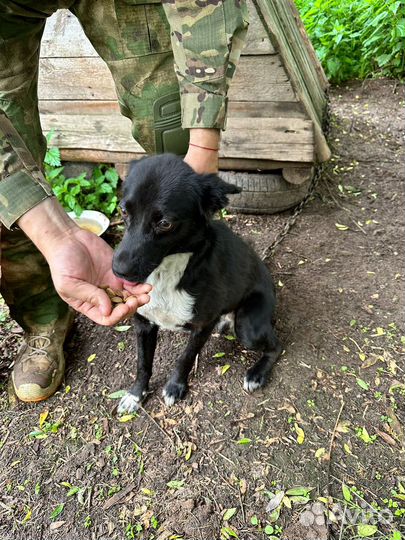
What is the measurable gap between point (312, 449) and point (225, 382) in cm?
65

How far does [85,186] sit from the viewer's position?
4.14m

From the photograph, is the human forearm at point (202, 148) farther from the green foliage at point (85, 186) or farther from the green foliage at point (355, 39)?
the green foliage at point (355, 39)

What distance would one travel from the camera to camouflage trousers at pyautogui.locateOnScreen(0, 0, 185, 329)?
2.21m

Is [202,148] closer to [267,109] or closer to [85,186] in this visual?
[267,109]

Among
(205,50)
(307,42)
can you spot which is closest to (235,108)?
(205,50)

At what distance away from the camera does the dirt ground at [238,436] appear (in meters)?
2.15

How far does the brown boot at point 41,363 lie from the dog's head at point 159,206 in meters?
1.17

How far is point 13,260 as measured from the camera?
8.61 ft

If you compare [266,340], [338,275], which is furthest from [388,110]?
Answer: [266,340]

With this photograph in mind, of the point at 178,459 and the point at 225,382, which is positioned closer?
the point at 178,459

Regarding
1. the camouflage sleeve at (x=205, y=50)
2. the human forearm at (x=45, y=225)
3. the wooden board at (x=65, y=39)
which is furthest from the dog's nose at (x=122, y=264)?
the wooden board at (x=65, y=39)

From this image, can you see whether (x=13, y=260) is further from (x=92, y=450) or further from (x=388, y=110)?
(x=388, y=110)

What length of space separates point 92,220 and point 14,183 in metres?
1.94

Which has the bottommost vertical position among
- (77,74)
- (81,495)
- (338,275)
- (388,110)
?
(81,495)
